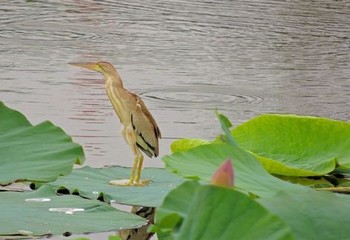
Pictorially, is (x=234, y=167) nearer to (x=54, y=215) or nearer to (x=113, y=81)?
(x=54, y=215)

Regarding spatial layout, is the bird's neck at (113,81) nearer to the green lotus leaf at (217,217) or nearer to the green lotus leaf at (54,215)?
the green lotus leaf at (54,215)

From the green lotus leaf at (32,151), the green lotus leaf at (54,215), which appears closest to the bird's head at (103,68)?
the green lotus leaf at (32,151)

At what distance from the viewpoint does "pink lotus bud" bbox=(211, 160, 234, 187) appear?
117 cm

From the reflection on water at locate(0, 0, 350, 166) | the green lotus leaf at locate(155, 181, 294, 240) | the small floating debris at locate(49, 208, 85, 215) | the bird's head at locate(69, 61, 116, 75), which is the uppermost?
the green lotus leaf at locate(155, 181, 294, 240)

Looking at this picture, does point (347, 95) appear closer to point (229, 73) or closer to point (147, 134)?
point (229, 73)

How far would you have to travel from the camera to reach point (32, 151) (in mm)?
2625

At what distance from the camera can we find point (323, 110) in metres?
4.68

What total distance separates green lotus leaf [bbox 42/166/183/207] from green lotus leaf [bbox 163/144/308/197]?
1.28ft

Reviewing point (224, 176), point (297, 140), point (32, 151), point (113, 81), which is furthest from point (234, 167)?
point (224, 176)

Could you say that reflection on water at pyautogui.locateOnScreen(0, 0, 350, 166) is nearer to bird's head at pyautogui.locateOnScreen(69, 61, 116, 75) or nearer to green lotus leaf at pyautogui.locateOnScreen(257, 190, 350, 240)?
bird's head at pyautogui.locateOnScreen(69, 61, 116, 75)

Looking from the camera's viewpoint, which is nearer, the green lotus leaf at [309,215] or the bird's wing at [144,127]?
the green lotus leaf at [309,215]

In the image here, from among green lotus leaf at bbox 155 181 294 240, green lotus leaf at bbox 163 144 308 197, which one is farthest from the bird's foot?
green lotus leaf at bbox 155 181 294 240

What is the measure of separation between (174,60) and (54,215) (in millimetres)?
3533

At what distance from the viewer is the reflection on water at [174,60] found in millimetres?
4242
